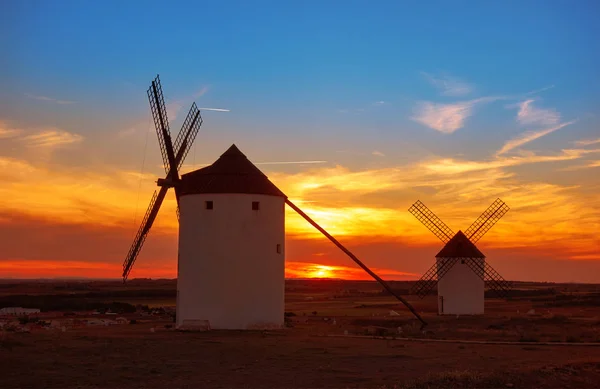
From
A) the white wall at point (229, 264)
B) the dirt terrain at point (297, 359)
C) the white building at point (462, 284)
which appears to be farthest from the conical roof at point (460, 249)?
the white wall at point (229, 264)

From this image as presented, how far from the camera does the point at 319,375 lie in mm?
18750

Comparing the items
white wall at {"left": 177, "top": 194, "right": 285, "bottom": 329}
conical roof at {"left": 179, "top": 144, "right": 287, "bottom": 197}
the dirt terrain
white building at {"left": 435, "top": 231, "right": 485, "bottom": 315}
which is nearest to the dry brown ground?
the dirt terrain

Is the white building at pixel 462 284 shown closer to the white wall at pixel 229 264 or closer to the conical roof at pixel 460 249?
the conical roof at pixel 460 249

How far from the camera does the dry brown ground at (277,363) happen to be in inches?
686

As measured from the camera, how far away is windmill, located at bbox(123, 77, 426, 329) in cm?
3212

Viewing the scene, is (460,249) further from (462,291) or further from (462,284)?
(462,291)

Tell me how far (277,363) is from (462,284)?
27751mm

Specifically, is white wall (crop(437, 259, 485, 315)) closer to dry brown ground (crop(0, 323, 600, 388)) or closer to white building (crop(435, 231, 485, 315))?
white building (crop(435, 231, 485, 315))

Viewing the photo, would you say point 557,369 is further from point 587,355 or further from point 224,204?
point 224,204

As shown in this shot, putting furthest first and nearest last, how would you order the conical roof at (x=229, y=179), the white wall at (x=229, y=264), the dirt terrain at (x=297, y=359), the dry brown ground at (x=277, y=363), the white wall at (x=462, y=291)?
the white wall at (x=462, y=291) → the conical roof at (x=229, y=179) → the white wall at (x=229, y=264) → the dirt terrain at (x=297, y=359) → the dry brown ground at (x=277, y=363)

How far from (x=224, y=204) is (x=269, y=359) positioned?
39.2 ft

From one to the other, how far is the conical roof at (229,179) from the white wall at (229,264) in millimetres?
356

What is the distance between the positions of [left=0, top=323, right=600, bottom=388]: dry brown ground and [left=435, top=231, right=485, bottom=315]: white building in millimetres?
19391

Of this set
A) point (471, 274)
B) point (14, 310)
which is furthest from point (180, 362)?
point (14, 310)
